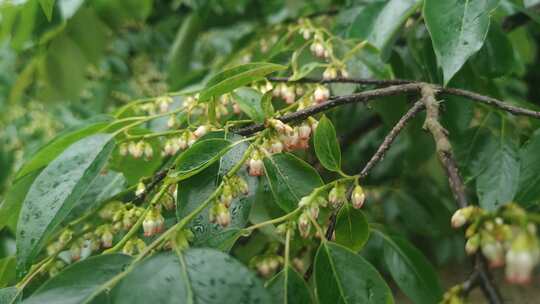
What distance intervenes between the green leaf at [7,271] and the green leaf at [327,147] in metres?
0.39

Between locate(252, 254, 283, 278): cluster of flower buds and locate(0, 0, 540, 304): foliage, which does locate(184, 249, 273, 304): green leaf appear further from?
locate(252, 254, 283, 278): cluster of flower buds

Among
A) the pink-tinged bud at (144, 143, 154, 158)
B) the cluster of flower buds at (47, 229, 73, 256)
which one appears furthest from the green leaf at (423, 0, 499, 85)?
the cluster of flower buds at (47, 229, 73, 256)

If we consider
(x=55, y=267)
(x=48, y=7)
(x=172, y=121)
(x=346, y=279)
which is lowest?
(x=346, y=279)

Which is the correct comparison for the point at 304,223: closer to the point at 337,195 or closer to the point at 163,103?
the point at 337,195

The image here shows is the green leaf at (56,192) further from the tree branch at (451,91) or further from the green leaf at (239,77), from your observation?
the tree branch at (451,91)

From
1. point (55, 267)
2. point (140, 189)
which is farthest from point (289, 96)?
point (55, 267)

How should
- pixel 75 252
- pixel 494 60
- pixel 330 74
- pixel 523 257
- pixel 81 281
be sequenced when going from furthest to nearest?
pixel 494 60, pixel 330 74, pixel 75 252, pixel 81 281, pixel 523 257

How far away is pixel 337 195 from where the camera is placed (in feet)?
1.89

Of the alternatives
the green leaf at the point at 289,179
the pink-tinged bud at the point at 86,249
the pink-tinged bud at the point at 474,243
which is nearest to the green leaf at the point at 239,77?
the green leaf at the point at 289,179

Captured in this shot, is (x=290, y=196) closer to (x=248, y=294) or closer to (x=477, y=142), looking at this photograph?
(x=248, y=294)

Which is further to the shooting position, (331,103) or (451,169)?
(331,103)

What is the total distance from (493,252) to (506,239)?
0.01 m

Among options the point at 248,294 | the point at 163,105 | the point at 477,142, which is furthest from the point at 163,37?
the point at 248,294

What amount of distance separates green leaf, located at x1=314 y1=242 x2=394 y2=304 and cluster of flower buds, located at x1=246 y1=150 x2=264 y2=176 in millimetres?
111
